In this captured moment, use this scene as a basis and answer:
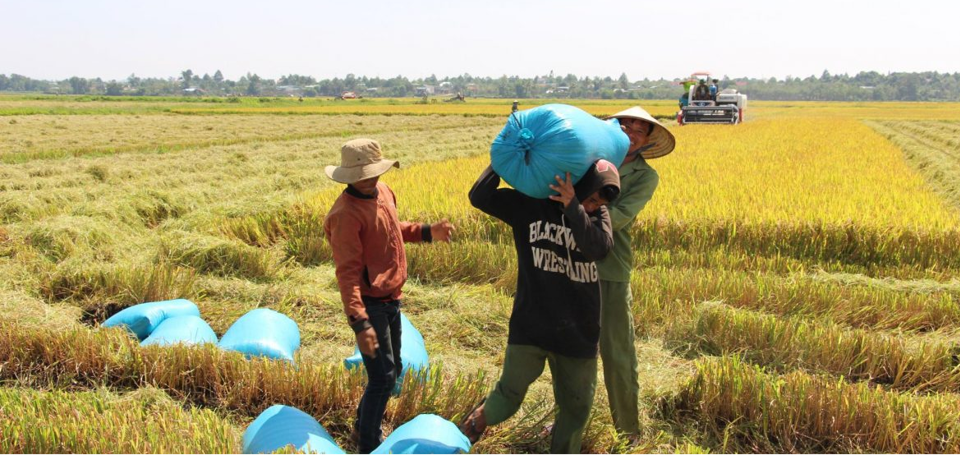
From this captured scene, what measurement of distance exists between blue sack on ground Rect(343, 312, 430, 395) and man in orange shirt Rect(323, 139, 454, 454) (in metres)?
0.51

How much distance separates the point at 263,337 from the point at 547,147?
2.30 metres

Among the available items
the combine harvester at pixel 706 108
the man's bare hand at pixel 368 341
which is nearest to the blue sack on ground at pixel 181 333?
the man's bare hand at pixel 368 341

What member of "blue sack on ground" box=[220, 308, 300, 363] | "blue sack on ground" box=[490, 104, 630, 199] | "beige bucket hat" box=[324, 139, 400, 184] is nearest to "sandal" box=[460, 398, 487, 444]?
"blue sack on ground" box=[490, 104, 630, 199]

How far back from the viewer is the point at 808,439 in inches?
124

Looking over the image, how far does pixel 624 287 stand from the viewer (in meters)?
3.01

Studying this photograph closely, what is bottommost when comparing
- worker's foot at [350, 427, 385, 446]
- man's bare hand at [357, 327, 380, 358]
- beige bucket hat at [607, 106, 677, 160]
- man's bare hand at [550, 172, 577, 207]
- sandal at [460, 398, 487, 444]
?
worker's foot at [350, 427, 385, 446]

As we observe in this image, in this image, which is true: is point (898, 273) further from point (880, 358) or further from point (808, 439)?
point (808, 439)

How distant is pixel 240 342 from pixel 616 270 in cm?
217

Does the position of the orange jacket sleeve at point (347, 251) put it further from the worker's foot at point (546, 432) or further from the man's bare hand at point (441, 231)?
the worker's foot at point (546, 432)

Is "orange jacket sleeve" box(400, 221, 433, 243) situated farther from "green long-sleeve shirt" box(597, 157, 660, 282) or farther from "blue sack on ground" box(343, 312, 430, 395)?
"green long-sleeve shirt" box(597, 157, 660, 282)

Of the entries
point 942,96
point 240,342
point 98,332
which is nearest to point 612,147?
point 240,342

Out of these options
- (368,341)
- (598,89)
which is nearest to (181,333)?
(368,341)

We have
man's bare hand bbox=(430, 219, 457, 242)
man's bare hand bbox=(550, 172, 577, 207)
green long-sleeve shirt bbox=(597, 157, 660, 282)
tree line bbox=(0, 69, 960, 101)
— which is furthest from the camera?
tree line bbox=(0, 69, 960, 101)

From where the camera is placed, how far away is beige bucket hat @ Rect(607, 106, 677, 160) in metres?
3.12
